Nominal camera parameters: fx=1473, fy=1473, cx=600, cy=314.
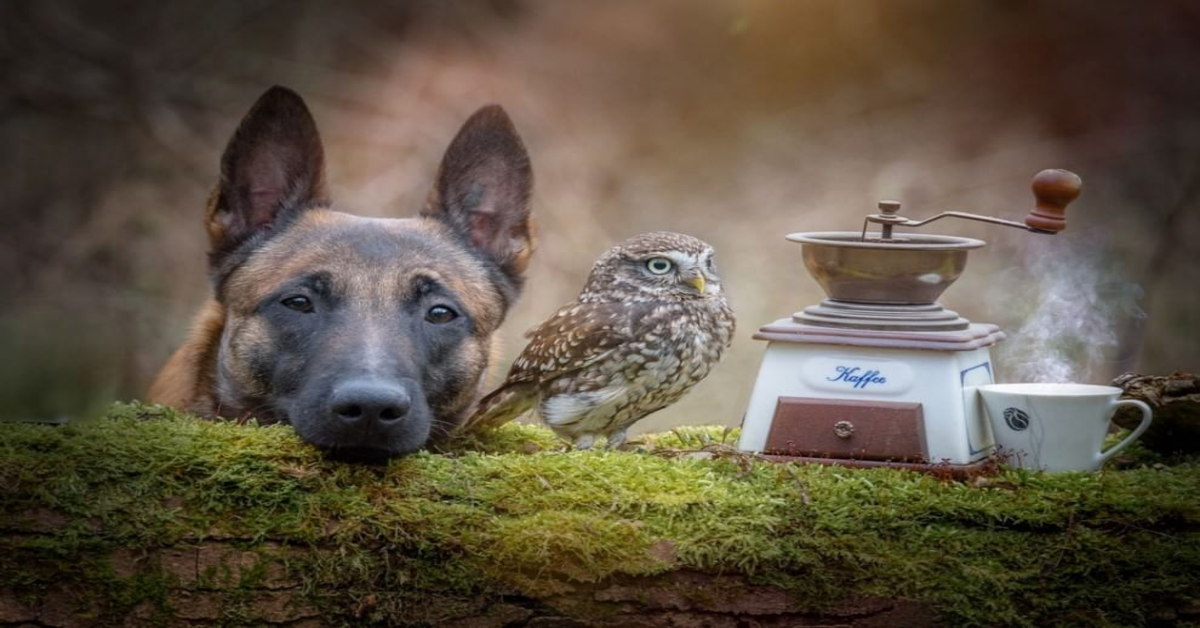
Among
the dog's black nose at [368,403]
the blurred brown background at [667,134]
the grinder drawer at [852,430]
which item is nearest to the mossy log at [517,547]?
the dog's black nose at [368,403]

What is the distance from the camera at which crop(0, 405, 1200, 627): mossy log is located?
9.86ft

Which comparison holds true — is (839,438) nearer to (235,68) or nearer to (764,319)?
(764,319)

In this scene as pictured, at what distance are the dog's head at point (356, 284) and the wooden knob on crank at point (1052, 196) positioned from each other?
4.42 ft

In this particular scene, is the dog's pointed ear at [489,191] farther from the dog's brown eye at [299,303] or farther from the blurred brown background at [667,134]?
the blurred brown background at [667,134]

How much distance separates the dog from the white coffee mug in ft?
4.41

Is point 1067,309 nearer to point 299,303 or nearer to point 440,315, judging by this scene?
point 440,315

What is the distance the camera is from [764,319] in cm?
593

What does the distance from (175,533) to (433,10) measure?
Answer: 3471 mm

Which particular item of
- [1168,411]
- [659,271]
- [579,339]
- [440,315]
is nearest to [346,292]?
[440,315]

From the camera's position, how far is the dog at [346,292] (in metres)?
Result: 3.34

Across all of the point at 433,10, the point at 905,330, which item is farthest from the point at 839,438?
the point at 433,10

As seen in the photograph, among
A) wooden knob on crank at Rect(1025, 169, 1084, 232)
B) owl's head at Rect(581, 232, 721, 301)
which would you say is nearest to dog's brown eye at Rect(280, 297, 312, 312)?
owl's head at Rect(581, 232, 721, 301)

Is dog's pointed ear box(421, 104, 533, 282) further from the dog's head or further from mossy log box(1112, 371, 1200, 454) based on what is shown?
mossy log box(1112, 371, 1200, 454)

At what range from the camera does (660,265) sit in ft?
12.8
